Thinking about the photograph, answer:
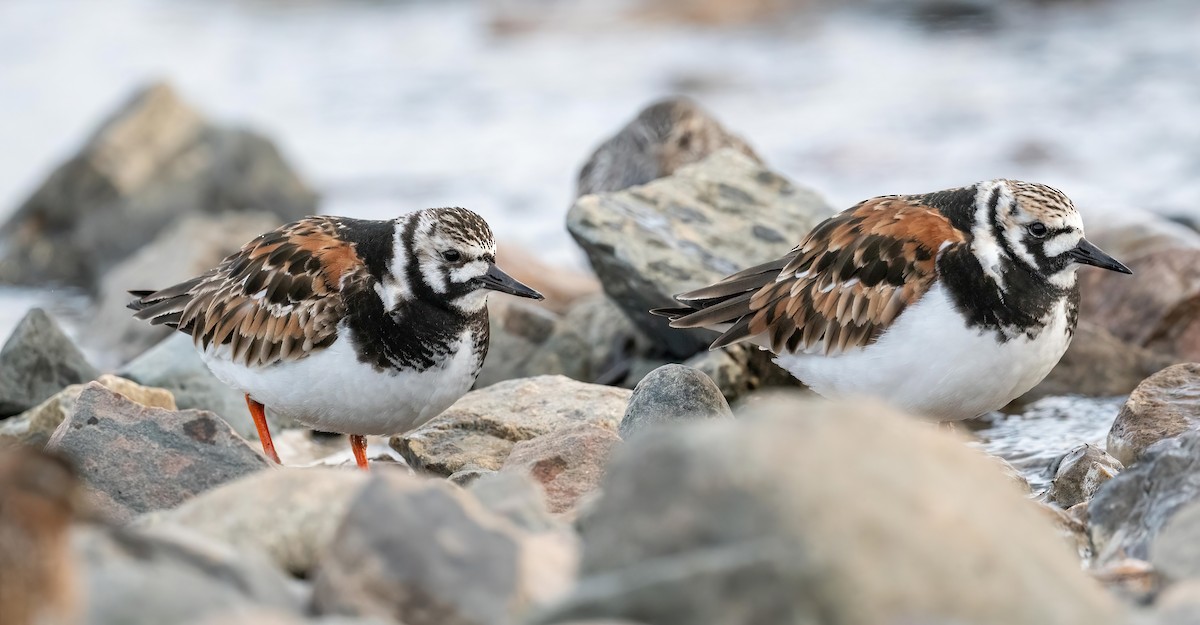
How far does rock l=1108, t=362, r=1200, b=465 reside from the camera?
528cm

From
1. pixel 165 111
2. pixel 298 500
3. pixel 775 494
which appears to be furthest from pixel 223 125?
pixel 775 494

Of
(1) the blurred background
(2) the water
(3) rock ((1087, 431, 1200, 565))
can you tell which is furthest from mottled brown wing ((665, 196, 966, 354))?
(1) the blurred background

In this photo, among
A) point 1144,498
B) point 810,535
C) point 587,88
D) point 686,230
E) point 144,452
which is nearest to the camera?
point 810,535

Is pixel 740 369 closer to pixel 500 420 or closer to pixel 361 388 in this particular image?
pixel 500 420

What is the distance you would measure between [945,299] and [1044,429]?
203 centimetres

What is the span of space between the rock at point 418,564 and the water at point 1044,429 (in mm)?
3497

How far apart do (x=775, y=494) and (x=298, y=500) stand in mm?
1448

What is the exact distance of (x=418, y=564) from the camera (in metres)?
3.17

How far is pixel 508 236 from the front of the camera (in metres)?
11.4

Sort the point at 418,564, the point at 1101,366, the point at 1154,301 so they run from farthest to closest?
the point at 1154,301
the point at 1101,366
the point at 418,564

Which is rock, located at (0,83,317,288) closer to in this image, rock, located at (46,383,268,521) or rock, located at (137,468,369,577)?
rock, located at (46,383,268,521)

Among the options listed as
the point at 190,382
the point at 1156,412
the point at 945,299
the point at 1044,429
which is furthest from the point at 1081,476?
the point at 190,382

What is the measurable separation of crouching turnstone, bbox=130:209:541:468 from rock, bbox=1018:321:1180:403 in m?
3.09

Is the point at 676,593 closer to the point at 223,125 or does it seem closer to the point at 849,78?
the point at 223,125
